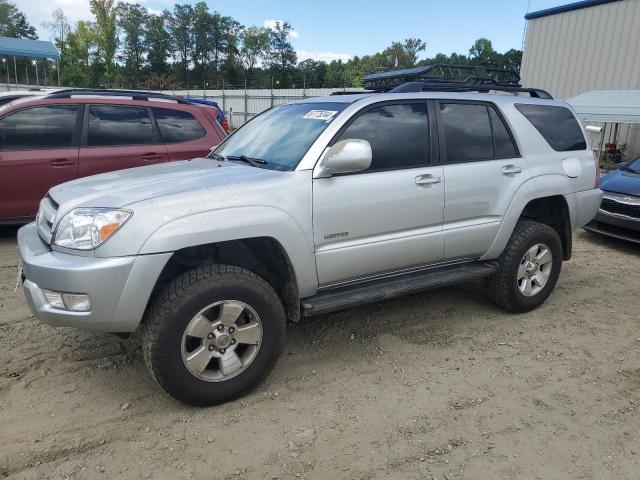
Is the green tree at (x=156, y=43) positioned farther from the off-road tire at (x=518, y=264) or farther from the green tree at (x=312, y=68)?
the off-road tire at (x=518, y=264)

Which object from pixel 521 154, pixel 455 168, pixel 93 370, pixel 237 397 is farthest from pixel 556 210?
pixel 93 370

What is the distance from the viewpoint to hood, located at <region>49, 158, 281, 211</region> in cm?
279

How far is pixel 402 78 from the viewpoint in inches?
179

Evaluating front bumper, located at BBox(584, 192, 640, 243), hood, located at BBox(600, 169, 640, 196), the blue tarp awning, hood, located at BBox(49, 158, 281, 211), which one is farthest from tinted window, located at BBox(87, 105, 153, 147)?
the blue tarp awning

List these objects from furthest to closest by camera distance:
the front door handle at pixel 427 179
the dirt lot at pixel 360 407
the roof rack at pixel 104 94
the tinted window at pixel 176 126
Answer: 1. the tinted window at pixel 176 126
2. the roof rack at pixel 104 94
3. the front door handle at pixel 427 179
4. the dirt lot at pixel 360 407

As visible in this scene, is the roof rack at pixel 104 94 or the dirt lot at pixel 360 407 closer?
the dirt lot at pixel 360 407

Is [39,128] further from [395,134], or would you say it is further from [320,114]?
[395,134]

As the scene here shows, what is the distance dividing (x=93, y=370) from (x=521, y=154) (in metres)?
3.63

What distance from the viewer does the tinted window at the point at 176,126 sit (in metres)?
6.39

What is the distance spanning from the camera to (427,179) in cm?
358

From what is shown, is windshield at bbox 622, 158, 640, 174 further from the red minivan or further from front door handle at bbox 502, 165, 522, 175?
the red minivan

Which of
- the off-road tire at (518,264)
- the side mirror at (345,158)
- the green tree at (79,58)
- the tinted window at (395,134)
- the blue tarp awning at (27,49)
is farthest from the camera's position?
the green tree at (79,58)

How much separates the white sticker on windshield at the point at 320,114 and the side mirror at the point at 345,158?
367 millimetres

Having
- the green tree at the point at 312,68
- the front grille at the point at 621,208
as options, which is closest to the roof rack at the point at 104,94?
the front grille at the point at 621,208
